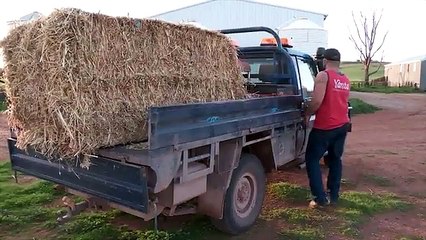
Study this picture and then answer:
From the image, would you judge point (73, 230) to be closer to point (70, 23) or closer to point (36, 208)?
point (36, 208)

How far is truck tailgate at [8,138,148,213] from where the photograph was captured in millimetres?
3410

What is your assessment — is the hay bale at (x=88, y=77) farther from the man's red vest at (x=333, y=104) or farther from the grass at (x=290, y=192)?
the grass at (x=290, y=192)

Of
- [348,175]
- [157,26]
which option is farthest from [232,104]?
[348,175]

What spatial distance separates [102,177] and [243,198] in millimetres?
1709

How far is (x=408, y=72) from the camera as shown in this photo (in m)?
40.7

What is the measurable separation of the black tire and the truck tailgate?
122 cm

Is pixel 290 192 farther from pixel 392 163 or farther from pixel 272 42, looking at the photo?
pixel 392 163

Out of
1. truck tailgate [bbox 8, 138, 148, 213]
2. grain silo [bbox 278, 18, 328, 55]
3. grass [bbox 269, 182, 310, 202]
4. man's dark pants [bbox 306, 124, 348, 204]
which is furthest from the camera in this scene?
grain silo [bbox 278, 18, 328, 55]

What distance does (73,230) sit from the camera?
471 centimetres

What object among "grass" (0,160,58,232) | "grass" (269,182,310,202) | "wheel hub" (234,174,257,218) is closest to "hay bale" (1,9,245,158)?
"wheel hub" (234,174,257,218)

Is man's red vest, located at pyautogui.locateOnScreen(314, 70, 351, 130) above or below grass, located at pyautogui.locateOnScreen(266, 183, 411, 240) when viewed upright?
above

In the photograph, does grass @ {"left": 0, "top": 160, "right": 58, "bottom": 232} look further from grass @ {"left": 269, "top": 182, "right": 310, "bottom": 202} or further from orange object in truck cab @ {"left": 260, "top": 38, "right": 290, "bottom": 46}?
orange object in truck cab @ {"left": 260, "top": 38, "right": 290, "bottom": 46}

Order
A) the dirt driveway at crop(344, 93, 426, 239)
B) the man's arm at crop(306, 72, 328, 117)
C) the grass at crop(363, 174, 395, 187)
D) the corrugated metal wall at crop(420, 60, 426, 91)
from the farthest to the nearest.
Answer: the corrugated metal wall at crop(420, 60, 426, 91)
the grass at crop(363, 174, 395, 187)
the man's arm at crop(306, 72, 328, 117)
the dirt driveway at crop(344, 93, 426, 239)

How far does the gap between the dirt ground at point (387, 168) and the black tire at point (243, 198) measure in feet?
0.62
